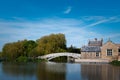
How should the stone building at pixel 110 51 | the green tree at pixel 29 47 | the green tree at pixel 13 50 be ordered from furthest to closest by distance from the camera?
1. the green tree at pixel 29 47
2. the green tree at pixel 13 50
3. the stone building at pixel 110 51

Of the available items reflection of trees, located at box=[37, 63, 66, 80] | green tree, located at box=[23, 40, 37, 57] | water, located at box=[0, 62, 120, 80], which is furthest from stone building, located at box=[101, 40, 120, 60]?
reflection of trees, located at box=[37, 63, 66, 80]

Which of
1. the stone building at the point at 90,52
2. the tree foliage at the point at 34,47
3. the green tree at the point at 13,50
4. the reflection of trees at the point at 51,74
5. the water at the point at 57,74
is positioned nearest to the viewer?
the reflection of trees at the point at 51,74

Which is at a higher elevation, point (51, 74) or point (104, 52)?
point (104, 52)

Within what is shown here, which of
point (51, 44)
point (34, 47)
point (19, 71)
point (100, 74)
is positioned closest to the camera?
point (100, 74)

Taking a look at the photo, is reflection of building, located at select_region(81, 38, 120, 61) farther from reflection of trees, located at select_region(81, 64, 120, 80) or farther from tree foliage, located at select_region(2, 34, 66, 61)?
reflection of trees, located at select_region(81, 64, 120, 80)

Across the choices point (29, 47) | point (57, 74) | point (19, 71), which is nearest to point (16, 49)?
point (29, 47)

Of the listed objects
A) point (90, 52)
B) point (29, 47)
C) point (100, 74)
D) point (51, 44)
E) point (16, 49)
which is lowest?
point (100, 74)

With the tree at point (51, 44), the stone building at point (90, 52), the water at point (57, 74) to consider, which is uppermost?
the tree at point (51, 44)

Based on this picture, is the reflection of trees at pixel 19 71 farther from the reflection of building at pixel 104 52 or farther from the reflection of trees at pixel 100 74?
the reflection of building at pixel 104 52

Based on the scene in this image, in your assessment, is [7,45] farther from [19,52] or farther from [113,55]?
[113,55]

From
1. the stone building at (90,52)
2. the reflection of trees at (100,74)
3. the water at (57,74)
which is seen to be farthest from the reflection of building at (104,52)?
the reflection of trees at (100,74)

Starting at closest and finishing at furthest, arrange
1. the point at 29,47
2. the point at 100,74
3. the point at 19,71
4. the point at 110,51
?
the point at 100,74
the point at 19,71
the point at 110,51
the point at 29,47

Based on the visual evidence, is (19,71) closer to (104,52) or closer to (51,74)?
(51,74)

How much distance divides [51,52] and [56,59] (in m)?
1.94
